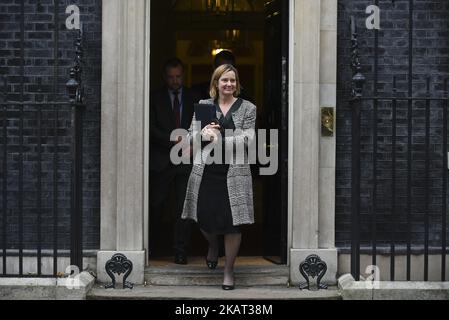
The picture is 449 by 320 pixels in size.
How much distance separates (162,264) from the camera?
8.40m

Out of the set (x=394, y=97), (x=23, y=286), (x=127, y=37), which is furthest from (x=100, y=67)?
(x=394, y=97)

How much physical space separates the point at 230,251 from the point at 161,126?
1.72 metres

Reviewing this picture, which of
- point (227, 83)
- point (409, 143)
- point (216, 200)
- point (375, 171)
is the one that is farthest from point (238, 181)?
point (409, 143)

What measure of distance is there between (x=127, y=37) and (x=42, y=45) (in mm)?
856

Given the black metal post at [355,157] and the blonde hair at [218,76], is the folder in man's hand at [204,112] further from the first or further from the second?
the black metal post at [355,157]

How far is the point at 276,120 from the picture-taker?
8.70m

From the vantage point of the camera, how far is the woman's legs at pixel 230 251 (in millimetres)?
7613

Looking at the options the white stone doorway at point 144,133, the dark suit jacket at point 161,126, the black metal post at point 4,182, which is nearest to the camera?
the black metal post at point 4,182

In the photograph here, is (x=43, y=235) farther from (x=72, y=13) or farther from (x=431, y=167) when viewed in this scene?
(x=431, y=167)

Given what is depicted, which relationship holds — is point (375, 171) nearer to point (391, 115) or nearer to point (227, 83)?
point (391, 115)

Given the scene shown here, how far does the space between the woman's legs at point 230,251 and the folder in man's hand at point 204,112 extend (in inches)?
41.6

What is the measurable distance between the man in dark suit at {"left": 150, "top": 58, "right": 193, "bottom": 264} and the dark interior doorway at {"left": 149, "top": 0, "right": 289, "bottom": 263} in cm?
78

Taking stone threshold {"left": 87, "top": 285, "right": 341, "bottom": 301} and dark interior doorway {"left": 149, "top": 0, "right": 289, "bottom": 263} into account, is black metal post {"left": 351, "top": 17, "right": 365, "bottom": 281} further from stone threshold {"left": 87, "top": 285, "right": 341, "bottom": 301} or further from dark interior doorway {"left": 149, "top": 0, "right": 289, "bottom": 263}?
dark interior doorway {"left": 149, "top": 0, "right": 289, "bottom": 263}

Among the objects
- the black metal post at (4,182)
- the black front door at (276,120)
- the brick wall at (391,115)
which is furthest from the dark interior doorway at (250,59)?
the black metal post at (4,182)
